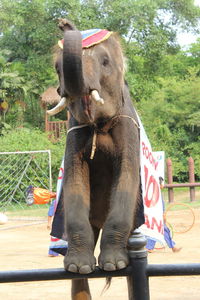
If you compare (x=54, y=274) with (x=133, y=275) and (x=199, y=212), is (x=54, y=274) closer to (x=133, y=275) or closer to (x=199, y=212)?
(x=133, y=275)

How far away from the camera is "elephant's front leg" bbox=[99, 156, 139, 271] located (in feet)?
7.43

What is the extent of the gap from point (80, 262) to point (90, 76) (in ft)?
2.44

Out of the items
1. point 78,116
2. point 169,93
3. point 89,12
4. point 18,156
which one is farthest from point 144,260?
point 169,93

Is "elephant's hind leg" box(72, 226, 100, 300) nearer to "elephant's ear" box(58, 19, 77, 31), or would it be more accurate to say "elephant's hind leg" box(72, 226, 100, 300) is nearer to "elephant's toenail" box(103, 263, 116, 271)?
"elephant's toenail" box(103, 263, 116, 271)

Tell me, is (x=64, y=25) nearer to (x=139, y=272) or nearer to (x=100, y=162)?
(x=100, y=162)

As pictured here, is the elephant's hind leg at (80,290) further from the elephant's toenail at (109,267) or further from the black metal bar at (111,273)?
the black metal bar at (111,273)

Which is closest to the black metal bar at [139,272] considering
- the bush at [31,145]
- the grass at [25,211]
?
the grass at [25,211]

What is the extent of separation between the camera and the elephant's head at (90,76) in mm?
2105

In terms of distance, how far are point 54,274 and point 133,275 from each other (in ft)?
0.86

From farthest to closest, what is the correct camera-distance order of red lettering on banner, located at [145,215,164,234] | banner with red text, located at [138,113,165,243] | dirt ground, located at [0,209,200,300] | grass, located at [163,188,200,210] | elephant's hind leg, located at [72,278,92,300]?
1. grass, located at [163,188,200,210]
2. dirt ground, located at [0,209,200,300]
3. red lettering on banner, located at [145,215,164,234]
4. banner with red text, located at [138,113,165,243]
5. elephant's hind leg, located at [72,278,92,300]

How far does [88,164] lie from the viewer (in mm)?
2662

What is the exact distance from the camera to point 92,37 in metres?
2.57

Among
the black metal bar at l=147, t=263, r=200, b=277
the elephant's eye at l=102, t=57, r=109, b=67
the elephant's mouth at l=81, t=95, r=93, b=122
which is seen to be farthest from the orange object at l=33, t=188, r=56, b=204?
the black metal bar at l=147, t=263, r=200, b=277

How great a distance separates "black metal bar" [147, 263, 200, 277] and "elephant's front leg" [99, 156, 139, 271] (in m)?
0.35
